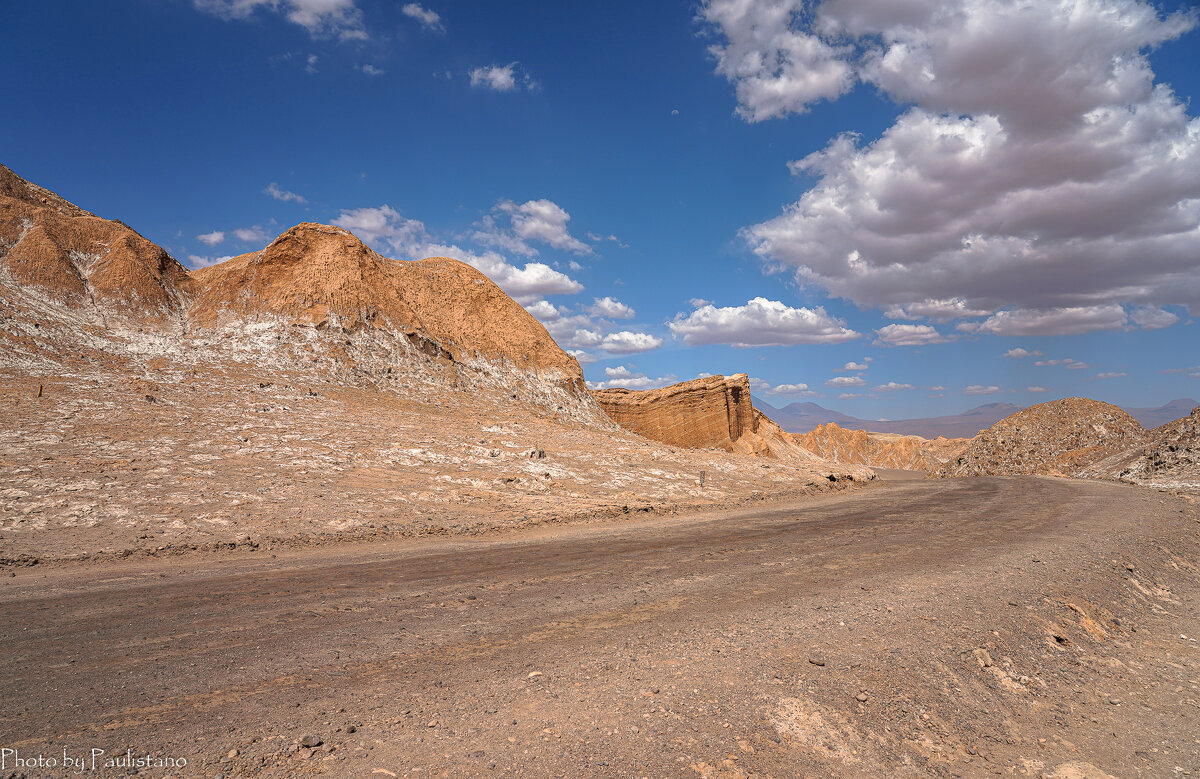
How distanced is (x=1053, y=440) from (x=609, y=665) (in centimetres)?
4856

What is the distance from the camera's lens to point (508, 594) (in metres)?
8.60

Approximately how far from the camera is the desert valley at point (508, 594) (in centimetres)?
476

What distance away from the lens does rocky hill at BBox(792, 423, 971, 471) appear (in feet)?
281

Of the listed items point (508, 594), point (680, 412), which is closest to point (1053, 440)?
point (680, 412)

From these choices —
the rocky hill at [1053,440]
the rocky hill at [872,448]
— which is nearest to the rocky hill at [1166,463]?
the rocky hill at [1053,440]

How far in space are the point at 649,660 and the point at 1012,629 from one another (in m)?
5.34

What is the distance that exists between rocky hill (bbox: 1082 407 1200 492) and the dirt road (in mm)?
22087

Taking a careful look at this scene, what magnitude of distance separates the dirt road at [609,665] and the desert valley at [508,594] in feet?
0.14

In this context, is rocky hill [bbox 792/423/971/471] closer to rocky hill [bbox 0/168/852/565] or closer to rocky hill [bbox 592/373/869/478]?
rocky hill [bbox 592/373/869/478]

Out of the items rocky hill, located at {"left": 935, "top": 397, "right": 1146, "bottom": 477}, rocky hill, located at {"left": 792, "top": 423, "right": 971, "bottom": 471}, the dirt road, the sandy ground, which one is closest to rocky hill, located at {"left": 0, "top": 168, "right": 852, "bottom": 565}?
the sandy ground

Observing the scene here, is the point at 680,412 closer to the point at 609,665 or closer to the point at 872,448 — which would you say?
the point at 609,665

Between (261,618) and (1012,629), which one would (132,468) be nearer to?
(261,618)

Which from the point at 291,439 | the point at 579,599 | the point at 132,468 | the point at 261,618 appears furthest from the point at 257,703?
the point at 291,439

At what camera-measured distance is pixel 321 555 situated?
11703 mm
